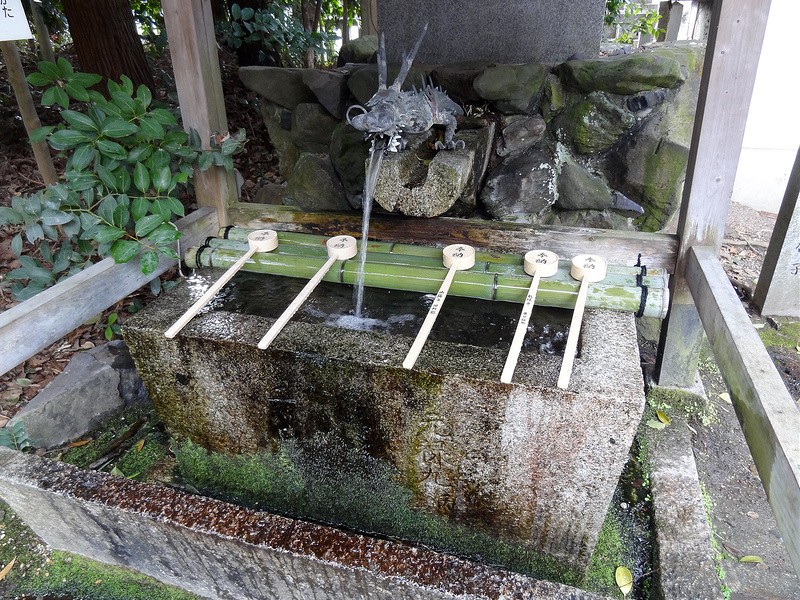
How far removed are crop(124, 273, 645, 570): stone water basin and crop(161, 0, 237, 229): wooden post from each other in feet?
3.44

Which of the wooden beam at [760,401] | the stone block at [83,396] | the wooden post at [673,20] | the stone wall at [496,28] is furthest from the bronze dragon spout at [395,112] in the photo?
the wooden post at [673,20]

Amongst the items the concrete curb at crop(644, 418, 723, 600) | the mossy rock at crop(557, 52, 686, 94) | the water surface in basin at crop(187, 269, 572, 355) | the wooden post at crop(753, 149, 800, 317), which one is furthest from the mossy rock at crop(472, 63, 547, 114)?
the concrete curb at crop(644, 418, 723, 600)

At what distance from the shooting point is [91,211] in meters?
2.60

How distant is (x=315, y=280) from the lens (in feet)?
7.75

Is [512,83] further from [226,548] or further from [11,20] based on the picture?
[226,548]

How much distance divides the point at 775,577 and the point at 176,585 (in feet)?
8.54

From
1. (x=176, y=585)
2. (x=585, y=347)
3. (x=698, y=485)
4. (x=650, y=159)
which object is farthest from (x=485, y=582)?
(x=650, y=159)

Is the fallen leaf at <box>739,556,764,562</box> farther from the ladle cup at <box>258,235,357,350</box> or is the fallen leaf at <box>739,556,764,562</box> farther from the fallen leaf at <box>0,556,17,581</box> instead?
the fallen leaf at <box>0,556,17,581</box>

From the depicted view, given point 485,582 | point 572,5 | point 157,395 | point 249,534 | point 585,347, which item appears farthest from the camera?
point 572,5

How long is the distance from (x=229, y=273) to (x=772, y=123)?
6.50m

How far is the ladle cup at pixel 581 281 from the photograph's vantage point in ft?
5.96

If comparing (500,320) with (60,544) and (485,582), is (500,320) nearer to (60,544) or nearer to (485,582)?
(485,582)

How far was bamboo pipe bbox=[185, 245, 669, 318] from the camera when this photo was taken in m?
2.24

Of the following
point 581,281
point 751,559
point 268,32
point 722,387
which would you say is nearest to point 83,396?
point 581,281
